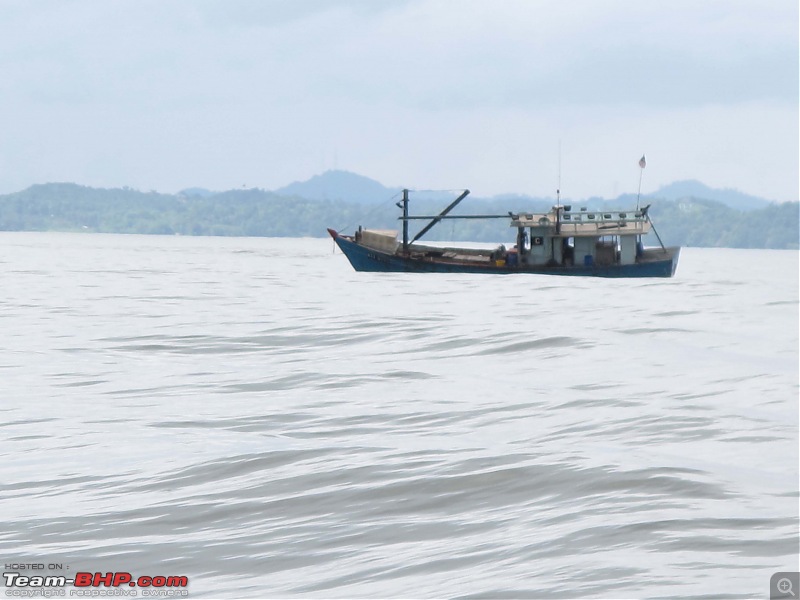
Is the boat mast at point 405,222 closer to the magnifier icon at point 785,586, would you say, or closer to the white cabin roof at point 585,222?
the white cabin roof at point 585,222

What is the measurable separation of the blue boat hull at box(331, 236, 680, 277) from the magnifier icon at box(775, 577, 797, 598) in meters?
52.2

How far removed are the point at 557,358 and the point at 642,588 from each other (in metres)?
15.1

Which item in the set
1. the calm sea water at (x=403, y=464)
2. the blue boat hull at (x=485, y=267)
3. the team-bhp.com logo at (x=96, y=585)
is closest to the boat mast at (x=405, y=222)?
the blue boat hull at (x=485, y=267)

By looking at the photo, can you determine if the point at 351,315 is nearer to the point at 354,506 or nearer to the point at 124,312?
the point at 124,312

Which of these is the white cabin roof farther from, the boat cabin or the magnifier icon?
the magnifier icon

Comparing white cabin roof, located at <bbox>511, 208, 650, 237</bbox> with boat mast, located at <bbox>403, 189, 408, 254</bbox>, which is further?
boat mast, located at <bbox>403, 189, 408, 254</bbox>

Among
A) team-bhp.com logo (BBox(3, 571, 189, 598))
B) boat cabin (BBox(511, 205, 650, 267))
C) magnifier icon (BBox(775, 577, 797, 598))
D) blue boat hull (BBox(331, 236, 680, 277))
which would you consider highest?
boat cabin (BBox(511, 205, 650, 267))

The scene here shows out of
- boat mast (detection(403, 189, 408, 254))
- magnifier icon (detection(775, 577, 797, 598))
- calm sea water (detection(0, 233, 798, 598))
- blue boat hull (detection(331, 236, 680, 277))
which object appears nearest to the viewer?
magnifier icon (detection(775, 577, 797, 598))

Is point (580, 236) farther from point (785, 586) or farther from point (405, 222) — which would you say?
point (785, 586)

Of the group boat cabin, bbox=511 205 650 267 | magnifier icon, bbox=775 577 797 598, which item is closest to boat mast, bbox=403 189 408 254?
boat cabin, bbox=511 205 650 267

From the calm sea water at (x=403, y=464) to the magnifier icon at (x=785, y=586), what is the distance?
0.10 meters

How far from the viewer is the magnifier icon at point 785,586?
6.87 meters

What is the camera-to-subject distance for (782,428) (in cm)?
1334

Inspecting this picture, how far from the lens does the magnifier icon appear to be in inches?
271
